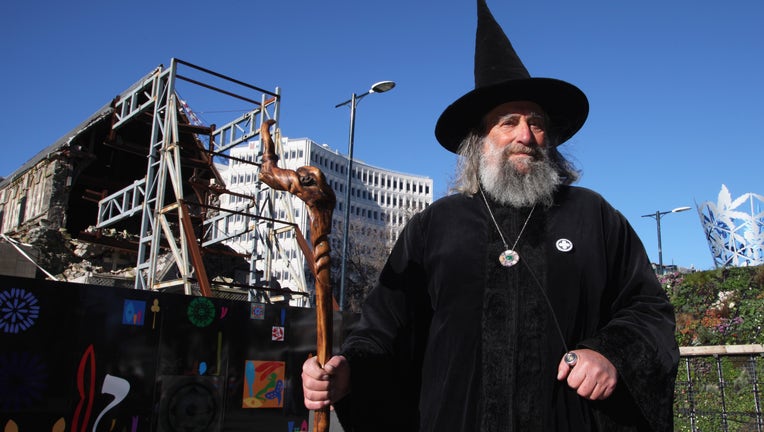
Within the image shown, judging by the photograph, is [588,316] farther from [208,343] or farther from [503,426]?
[208,343]

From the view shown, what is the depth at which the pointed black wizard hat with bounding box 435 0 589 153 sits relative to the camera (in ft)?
9.47

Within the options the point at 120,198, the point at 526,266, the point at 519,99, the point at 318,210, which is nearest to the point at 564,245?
the point at 526,266

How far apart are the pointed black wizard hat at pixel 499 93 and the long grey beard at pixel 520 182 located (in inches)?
11.6

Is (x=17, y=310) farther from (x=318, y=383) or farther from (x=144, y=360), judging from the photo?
(x=318, y=383)

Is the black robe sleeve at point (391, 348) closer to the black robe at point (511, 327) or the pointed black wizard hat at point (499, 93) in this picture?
the black robe at point (511, 327)

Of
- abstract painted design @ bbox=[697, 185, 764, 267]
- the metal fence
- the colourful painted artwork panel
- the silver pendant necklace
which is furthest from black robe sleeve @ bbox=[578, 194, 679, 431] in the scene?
abstract painted design @ bbox=[697, 185, 764, 267]

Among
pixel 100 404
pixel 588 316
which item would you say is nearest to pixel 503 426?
pixel 588 316

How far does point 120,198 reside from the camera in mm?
17891

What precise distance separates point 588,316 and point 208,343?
5.06 metres

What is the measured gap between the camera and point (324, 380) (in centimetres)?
206

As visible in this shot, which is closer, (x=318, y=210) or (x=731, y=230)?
(x=318, y=210)

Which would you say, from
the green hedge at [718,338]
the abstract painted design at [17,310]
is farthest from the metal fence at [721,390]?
the abstract painted design at [17,310]

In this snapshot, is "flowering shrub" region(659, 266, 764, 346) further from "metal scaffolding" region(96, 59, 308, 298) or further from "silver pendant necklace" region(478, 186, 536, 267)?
"silver pendant necklace" region(478, 186, 536, 267)

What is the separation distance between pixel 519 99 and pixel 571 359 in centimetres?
136
